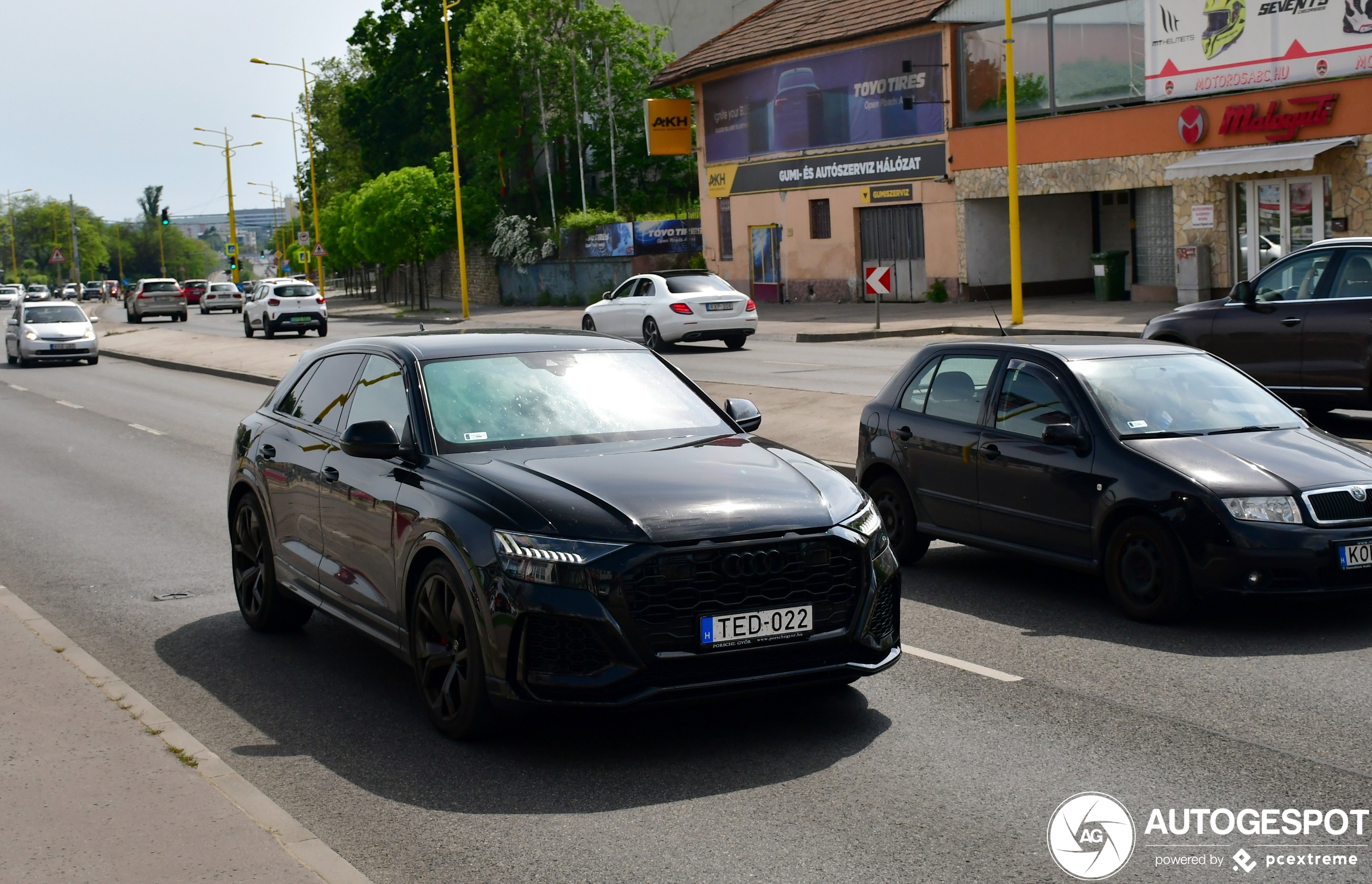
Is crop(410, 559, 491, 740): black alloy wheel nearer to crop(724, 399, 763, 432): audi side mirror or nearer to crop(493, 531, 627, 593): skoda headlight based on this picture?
crop(493, 531, 627, 593): skoda headlight

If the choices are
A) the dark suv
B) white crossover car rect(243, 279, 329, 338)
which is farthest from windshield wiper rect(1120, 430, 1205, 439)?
white crossover car rect(243, 279, 329, 338)

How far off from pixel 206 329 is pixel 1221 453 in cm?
5232

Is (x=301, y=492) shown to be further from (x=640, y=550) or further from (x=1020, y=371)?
(x=1020, y=371)

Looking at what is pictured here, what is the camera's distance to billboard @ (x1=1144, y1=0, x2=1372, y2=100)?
28234 millimetres

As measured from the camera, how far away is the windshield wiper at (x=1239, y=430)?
8172 millimetres

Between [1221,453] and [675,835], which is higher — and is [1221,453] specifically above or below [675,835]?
above

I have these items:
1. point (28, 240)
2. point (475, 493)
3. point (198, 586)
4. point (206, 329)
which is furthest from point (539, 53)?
point (28, 240)

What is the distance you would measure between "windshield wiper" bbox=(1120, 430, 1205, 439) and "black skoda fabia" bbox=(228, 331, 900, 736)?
2.16 m

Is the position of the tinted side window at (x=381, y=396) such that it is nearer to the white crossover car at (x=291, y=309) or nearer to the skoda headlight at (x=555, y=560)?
the skoda headlight at (x=555, y=560)

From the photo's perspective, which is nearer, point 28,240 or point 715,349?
point 715,349

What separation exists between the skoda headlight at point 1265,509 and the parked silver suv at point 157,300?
195 ft

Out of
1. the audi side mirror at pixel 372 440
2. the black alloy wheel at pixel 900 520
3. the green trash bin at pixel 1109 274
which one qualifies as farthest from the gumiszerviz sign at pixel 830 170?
the audi side mirror at pixel 372 440

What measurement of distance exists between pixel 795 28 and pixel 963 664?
38.9 meters

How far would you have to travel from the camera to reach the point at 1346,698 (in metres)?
6.22
